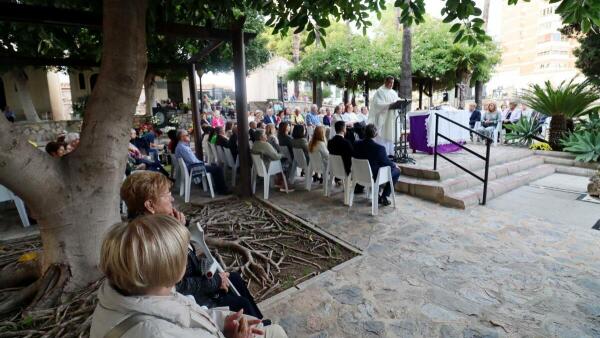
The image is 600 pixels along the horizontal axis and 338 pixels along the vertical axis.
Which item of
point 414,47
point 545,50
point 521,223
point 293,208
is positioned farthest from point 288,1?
point 545,50

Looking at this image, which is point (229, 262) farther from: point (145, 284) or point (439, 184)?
point (439, 184)

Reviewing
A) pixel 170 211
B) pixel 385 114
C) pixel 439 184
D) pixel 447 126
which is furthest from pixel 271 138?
pixel 170 211

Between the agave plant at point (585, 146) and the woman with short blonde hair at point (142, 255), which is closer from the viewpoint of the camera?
the woman with short blonde hair at point (142, 255)

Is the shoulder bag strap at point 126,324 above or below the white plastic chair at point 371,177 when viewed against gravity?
above

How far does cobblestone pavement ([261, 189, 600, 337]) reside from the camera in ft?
8.18

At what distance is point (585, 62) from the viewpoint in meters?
10.1

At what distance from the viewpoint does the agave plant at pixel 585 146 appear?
7383mm

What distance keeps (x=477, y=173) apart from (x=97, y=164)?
6.49m

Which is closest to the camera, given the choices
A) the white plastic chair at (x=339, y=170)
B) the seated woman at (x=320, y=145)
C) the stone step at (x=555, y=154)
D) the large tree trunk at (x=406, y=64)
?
the white plastic chair at (x=339, y=170)

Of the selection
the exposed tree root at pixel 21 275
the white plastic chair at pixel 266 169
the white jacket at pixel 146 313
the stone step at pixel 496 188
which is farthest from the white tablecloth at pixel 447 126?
the white jacket at pixel 146 313

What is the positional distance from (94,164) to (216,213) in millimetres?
2593

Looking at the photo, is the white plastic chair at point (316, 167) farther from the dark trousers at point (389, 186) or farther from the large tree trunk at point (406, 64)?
the large tree trunk at point (406, 64)

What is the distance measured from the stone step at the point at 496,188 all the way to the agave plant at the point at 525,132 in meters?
1.70

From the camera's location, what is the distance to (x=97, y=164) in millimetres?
2580
